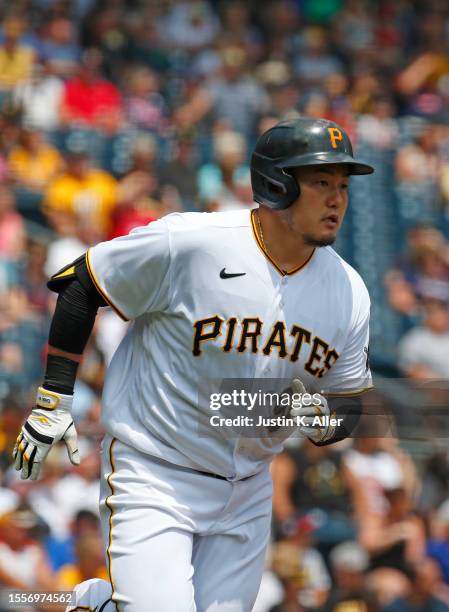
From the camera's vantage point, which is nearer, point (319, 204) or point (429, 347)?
point (319, 204)

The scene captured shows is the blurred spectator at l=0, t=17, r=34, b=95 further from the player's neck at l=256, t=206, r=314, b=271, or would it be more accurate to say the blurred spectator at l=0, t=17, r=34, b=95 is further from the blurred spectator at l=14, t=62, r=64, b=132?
the player's neck at l=256, t=206, r=314, b=271

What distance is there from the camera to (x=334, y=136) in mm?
3902

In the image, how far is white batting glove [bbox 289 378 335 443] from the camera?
13.3ft

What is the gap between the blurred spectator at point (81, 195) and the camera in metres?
8.52

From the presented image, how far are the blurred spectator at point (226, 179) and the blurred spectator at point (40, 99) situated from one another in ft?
4.30

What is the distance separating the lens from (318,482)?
7.25m

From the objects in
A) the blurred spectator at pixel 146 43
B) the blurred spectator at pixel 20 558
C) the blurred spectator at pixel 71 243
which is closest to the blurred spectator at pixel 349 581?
the blurred spectator at pixel 20 558

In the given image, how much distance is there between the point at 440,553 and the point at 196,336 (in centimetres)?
375

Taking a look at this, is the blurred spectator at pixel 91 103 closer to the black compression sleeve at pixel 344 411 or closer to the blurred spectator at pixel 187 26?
the blurred spectator at pixel 187 26

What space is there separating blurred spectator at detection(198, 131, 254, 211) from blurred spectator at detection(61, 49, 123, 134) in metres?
0.88

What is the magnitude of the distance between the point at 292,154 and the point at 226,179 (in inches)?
205

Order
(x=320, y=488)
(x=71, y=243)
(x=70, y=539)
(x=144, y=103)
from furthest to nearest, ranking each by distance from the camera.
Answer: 1. (x=144, y=103)
2. (x=71, y=243)
3. (x=320, y=488)
4. (x=70, y=539)

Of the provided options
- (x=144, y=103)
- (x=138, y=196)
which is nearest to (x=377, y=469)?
(x=138, y=196)

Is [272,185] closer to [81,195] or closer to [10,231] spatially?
[10,231]
